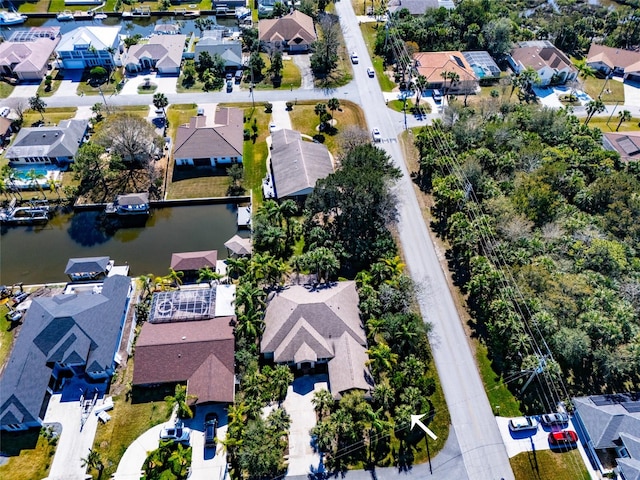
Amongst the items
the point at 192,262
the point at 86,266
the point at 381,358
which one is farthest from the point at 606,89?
the point at 86,266

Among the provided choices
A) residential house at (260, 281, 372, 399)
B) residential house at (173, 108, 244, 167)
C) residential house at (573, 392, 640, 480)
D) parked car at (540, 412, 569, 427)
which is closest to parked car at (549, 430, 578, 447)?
parked car at (540, 412, 569, 427)

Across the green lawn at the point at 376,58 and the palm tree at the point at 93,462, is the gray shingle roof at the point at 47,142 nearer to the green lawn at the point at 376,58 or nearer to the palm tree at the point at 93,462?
the palm tree at the point at 93,462

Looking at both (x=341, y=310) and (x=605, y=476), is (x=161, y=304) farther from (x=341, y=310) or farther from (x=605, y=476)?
(x=605, y=476)

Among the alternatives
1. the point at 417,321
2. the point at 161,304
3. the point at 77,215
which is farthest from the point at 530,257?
the point at 77,215

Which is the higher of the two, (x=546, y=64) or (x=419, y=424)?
(x=546, y=64)

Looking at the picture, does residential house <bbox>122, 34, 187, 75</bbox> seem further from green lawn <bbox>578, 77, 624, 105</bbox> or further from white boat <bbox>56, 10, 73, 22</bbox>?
green lawn <bbox>578, 77, 624, 105</bbox>

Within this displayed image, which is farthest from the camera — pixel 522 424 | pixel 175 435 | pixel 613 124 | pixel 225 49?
pixel 225 49

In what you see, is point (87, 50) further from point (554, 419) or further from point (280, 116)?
point (554, 419)
